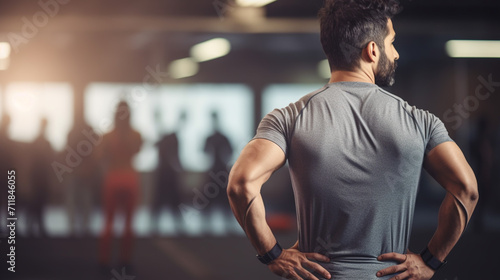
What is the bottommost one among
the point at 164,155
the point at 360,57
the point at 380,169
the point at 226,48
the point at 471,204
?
the point at 164,155

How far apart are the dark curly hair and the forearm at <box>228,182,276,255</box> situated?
1.29 ft

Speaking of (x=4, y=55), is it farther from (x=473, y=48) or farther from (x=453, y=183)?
(x=473, y=48)

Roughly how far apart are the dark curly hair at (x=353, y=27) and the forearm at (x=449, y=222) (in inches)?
15.9

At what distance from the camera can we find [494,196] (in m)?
5.24

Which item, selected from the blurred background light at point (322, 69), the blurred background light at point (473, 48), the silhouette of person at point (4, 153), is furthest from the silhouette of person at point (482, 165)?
the silhouette of person at point (4, 153)

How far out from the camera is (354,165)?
3.31ft

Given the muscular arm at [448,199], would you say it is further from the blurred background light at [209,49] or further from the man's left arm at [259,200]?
the blurred background light at [209,49]

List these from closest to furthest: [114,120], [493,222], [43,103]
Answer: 1. [114,120]
2. [43,103]
3. [493,222]

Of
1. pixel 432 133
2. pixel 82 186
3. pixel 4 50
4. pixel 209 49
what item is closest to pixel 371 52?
pixel 432 133

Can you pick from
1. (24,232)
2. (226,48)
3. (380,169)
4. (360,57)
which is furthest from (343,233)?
(24,232)

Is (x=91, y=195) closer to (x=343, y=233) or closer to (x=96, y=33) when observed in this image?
(x=96, y=33)

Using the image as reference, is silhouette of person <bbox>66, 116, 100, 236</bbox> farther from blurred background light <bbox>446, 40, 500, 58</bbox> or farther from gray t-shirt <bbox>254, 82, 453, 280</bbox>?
blurred background light <bbox>446, 40, 500, 58</bbox>

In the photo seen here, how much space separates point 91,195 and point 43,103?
108cm

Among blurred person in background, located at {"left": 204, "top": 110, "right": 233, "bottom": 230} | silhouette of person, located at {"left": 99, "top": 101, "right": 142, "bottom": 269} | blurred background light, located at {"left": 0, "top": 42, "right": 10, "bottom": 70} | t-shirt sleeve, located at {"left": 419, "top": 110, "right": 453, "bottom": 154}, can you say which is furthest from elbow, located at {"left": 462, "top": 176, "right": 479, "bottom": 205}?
blurred background light, located at {"left": 0, "top": 42, "right": 10, "bottom": 70}
